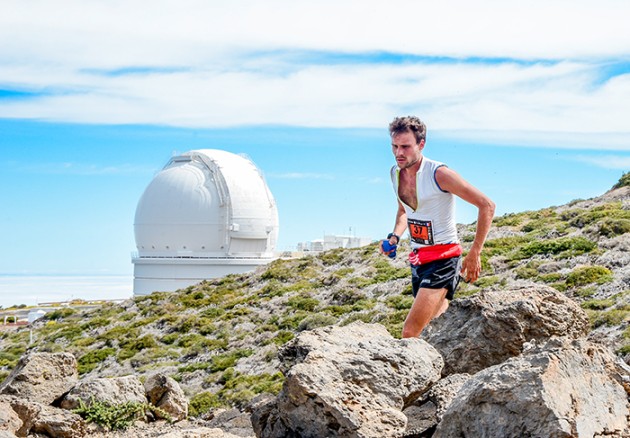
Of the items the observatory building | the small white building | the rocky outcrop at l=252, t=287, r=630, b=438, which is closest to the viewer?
the rocky outcrop at l=252, t=287, r=630, b=438

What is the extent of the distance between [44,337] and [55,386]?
2117 cm

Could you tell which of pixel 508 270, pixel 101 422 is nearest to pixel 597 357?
pixel 101 422

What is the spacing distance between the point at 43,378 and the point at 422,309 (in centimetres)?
495

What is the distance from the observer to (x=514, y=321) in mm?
5746

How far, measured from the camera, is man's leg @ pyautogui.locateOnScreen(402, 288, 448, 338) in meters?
5.86

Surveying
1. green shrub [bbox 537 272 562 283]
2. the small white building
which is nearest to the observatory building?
the small white building

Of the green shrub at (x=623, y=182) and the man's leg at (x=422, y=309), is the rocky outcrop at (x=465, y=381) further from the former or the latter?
the green shrub at (x=623, y=182)

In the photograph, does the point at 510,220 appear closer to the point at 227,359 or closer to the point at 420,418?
the point at 227,359

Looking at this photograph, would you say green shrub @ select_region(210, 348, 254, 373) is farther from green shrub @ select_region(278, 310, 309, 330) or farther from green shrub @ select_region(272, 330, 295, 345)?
green shrub @ select_region(278, 310, 309, 330)

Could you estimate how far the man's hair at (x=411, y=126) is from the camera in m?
5.80

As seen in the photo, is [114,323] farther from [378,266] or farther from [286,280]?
[378,266]

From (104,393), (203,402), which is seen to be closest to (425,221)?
(104,393)

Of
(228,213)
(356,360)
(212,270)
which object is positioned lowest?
(212,270)

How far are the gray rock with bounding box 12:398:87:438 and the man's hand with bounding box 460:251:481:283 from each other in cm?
427
